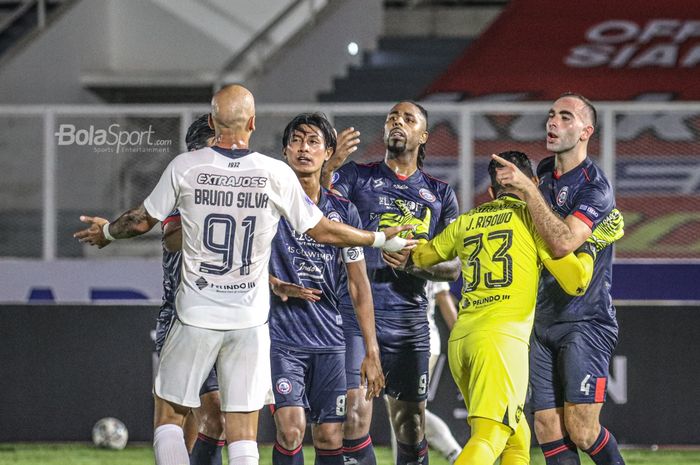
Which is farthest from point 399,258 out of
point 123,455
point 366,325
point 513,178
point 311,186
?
point 123,455

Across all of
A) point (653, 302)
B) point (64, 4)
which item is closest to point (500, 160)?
point (653, 302)

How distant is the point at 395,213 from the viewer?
21.9ft

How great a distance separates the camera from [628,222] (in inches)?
428

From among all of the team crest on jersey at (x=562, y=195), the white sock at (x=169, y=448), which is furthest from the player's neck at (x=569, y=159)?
the white sock at (x=169, y=448)

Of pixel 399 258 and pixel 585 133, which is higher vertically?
pixel 585 133

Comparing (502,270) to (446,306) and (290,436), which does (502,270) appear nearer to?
(290,436)

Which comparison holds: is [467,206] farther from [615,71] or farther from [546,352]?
[615,71]

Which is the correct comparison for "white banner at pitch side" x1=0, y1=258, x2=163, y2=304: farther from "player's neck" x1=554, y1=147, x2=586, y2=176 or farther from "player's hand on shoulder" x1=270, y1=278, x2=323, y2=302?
"player's neck" x1=554, y1=147, x2=586, y2=176

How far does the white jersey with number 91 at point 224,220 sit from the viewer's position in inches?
203

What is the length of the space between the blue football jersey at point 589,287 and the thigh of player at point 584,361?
0.22 feet

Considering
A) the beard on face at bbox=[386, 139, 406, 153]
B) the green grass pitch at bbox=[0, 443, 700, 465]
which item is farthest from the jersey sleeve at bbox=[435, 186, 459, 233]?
the green grass pitch at bbox=[0, 443, 700, 465]

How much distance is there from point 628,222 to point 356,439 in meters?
5.35

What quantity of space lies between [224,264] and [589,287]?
2102mm

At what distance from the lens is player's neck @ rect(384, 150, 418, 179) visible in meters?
6.77
